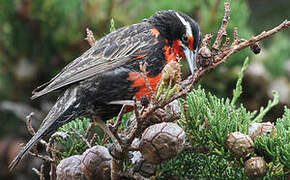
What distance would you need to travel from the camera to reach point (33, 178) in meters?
3.90

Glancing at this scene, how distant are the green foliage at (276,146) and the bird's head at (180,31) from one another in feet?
2.87

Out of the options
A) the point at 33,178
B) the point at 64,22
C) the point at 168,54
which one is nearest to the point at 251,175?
the point at 168,54

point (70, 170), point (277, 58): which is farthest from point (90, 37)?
point (277, 58)

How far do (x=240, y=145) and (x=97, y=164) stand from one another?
1.86 feet

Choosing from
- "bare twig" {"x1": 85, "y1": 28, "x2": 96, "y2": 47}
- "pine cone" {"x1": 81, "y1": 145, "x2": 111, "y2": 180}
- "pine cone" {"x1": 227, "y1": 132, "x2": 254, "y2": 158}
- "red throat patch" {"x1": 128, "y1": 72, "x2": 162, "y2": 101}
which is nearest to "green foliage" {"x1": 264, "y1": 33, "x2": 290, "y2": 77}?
"red throat patch" {"x1": 128, "y1": 72, "x2": 162, "y2": 101}

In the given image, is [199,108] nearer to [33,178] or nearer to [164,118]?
[164,118]

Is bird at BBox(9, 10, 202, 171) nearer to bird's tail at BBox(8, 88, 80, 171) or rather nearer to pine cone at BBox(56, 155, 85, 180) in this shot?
bird's tail at BBox(8, 88, 80, 171)

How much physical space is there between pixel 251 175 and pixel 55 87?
1256 mm

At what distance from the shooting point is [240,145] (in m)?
1.75

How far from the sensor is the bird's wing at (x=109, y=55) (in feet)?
8.66

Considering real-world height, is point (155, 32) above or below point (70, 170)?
above

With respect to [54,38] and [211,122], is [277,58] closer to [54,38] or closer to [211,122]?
[54,38]

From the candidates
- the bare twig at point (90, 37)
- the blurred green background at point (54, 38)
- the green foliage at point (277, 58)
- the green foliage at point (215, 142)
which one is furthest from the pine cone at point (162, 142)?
the green foliage at point (277, 58)

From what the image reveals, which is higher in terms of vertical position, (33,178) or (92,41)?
(92,41)
